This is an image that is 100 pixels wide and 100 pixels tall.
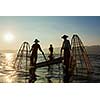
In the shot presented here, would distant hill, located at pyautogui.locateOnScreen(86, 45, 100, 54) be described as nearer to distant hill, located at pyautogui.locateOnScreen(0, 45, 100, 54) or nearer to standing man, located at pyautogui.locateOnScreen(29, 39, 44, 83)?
distant hill, located at pyautogui.locateOnScreen(0, 45, 100, 54)

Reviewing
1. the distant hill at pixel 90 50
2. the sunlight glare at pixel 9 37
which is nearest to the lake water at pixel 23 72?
the distant hill at pixel 90 50

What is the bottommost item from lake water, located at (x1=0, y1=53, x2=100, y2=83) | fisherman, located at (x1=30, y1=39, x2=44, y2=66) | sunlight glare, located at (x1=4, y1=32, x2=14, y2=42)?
lake water, located at (x1=0, y1=53, x2=100, y2=83)

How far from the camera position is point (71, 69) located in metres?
4.49

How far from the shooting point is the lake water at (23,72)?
442 centimetres

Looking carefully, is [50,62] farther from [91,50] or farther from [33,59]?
[91,50]

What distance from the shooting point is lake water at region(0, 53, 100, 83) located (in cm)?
442

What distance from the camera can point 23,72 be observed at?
4.49 metres

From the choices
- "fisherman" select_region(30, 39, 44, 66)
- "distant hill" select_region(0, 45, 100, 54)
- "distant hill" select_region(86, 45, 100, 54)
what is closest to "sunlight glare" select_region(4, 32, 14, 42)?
"distant hill" select_region(0, 45, 100, 54)

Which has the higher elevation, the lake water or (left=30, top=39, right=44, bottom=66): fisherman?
(left=30, top=39, right=44, bottom=66): fisherman
